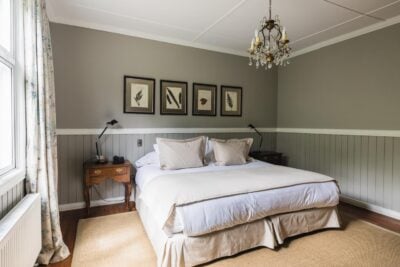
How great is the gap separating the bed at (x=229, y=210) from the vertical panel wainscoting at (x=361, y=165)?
43.0 inches

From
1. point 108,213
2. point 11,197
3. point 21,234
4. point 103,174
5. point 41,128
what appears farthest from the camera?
point 108,213

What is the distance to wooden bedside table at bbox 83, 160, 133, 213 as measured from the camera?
2727mm

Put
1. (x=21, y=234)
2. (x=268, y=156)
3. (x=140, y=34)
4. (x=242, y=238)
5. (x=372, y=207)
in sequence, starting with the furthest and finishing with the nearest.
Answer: (x=268, y=156) < (x=140, y=34) < (x=372, y=207) < (x=242, y=238) < (x=21, y=234)

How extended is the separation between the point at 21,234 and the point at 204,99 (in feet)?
9.86

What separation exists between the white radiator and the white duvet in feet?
3.06

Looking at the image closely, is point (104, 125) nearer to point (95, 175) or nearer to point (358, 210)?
point (95, 175)

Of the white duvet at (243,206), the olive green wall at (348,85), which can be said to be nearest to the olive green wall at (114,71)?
the olive green wall at (348,85)

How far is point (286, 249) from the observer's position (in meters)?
2.09

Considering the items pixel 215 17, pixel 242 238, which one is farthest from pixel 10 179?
pixel 215 17

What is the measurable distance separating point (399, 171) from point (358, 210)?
73cm

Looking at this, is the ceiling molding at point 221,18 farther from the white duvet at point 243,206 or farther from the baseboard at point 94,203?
the baseboard at point 94,203

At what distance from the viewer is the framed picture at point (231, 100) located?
401 centimetres

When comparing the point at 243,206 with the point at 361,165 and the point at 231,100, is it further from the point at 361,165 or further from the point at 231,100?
the point at 231,100

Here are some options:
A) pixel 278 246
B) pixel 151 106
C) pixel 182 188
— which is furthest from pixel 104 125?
pixel 278 246
